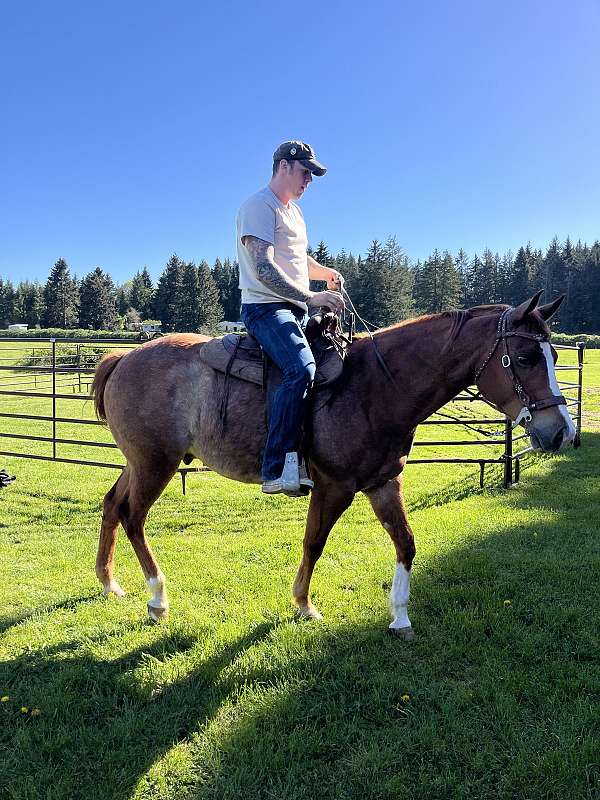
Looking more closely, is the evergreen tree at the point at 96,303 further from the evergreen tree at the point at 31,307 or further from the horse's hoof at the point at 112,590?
the horse's hoof at the point at 112,590

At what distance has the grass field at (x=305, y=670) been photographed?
254 centimetres

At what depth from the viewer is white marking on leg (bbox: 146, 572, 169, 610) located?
407 centimetres

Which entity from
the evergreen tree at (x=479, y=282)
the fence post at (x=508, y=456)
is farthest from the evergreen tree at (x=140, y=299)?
the fence post at (x=508, y=456)

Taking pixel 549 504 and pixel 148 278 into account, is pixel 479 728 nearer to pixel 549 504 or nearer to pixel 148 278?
pixel 549 504

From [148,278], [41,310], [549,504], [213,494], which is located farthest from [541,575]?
[148,278]

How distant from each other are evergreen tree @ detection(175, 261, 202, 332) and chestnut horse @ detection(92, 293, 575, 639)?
6293cm

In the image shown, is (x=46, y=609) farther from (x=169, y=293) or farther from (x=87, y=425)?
(x=169, y=293)

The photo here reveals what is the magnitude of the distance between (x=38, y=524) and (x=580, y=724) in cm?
591

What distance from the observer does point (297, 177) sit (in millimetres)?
3600

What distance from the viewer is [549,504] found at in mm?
6742

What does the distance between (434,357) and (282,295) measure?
1.08 meters

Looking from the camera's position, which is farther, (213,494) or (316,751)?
(213,494)

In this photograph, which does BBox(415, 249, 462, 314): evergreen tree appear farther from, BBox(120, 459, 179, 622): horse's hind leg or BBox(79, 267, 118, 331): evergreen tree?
BBox(120, 459, 179, 622): horse's hind leg

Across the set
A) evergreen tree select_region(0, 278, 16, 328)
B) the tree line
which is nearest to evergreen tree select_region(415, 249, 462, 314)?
the tree line
